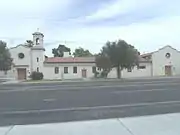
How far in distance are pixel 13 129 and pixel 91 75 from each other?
63.5m

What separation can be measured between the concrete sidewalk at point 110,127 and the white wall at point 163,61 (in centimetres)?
6642

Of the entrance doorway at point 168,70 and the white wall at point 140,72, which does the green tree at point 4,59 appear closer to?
the white wall at point 140,72

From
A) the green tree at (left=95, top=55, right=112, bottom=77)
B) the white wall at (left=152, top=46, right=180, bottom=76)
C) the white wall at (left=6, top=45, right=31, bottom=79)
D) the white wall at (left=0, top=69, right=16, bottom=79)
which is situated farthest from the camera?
the white wall at (left=152, top=46, right=180, bottom=76)

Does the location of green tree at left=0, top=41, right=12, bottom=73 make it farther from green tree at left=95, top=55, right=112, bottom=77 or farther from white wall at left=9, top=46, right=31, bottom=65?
green tree at left=95, top=55, right=112, bottom=77

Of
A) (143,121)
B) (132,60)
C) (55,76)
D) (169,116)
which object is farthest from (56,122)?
(55,76)

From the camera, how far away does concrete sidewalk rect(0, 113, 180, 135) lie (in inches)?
320

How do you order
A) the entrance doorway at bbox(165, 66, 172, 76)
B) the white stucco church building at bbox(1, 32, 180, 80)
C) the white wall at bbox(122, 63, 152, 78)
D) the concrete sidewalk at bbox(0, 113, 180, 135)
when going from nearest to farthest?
the concrete sidewalk at bbox(0, 113, 180, 135) < the white stucco church building at bbox(1, 32, 180, 80) < the white wall at bbox(122, 63, 152, 78) < the entrance doorway at bbox(165, 66, 172, 76)

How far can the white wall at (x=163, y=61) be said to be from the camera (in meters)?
75.6

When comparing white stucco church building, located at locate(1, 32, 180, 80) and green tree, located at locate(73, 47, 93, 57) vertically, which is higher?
green tree, located at locate(73, 47, 93, 57)

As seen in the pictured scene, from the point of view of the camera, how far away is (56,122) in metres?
9.93

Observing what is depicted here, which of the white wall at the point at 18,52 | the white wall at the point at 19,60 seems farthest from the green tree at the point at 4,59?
the white wall at the point at 18,52

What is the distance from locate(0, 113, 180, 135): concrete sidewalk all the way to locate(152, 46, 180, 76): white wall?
218 feet

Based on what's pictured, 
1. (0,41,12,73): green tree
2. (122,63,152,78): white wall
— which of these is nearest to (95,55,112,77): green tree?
(122,63,152,78): white wall

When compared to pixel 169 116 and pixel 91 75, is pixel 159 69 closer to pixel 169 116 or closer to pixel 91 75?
pixel 91 75
